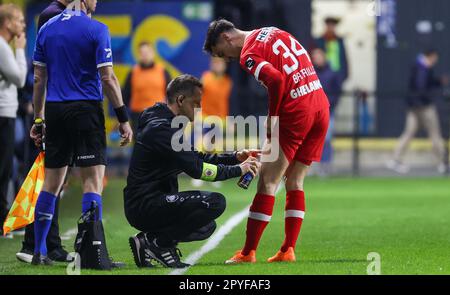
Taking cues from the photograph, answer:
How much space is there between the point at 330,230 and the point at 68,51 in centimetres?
421

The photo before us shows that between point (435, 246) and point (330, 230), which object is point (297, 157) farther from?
point (330, 230)

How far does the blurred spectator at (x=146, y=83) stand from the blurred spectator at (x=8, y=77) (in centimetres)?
727

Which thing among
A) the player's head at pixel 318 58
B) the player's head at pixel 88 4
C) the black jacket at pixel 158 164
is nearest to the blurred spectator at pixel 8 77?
the player's head at pixel 88 4

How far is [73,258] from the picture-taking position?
32.5 feet

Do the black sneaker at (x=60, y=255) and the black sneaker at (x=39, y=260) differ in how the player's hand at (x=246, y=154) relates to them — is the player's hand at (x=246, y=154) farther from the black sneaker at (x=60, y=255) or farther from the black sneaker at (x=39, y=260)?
the black sneaker at (x=39, y=260)

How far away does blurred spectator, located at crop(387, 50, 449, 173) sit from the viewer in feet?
73.4

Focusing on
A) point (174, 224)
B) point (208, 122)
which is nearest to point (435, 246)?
point (174, 224)

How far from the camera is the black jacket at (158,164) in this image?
30.1 feet

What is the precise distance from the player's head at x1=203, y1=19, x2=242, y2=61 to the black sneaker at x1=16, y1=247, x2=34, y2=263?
220 cm

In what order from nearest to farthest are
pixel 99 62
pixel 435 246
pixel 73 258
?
pixel 99 62, pixel 73 258, pixel 435 246

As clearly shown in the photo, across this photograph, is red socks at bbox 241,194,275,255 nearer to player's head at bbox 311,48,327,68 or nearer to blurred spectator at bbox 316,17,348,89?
player's head at bbox 311,48,327,68

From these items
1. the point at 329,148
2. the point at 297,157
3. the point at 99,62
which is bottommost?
the point at 329,148

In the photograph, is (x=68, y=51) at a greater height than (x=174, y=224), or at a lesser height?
greater

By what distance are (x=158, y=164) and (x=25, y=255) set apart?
1491 mm
